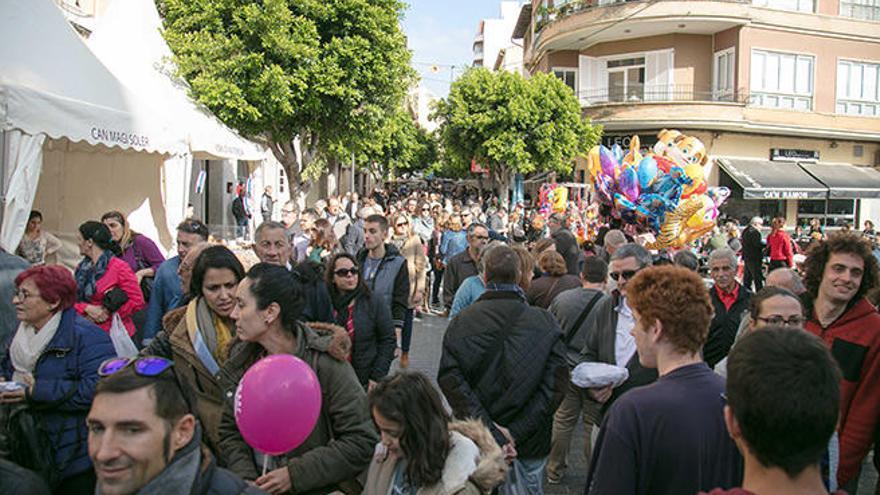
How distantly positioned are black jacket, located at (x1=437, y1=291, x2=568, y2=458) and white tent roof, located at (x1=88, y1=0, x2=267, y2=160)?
8.95 m

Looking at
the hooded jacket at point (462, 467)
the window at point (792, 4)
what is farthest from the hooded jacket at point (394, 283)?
the window at point (792, 4)

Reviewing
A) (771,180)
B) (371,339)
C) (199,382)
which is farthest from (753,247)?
(771,180)

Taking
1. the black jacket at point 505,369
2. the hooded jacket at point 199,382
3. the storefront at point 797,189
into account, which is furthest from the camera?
the storefront at point 797,189

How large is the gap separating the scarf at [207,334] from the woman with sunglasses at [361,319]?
150 centimetres

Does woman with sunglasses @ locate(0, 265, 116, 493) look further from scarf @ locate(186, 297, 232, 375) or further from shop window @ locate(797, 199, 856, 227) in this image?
shop window @ locate(797, 199, 856, 227)

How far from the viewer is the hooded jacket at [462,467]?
8.74 ft

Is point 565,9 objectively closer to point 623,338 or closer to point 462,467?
point 623,338

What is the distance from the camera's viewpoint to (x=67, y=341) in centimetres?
339

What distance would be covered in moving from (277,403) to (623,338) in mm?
2458

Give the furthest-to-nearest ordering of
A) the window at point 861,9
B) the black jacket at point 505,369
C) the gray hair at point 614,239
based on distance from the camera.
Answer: the window at point 861,9 → the gray hair at point 614,239 → the black jacket at point 505,369

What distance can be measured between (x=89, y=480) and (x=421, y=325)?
8260mm

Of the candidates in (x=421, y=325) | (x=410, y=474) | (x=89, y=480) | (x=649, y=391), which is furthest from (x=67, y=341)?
(x=421, y=325)

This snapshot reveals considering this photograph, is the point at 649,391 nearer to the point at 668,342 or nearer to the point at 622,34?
the point at 668,342

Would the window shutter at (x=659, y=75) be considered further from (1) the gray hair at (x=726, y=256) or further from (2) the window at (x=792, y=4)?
(1) the gray hair at (x=726, y=256)
